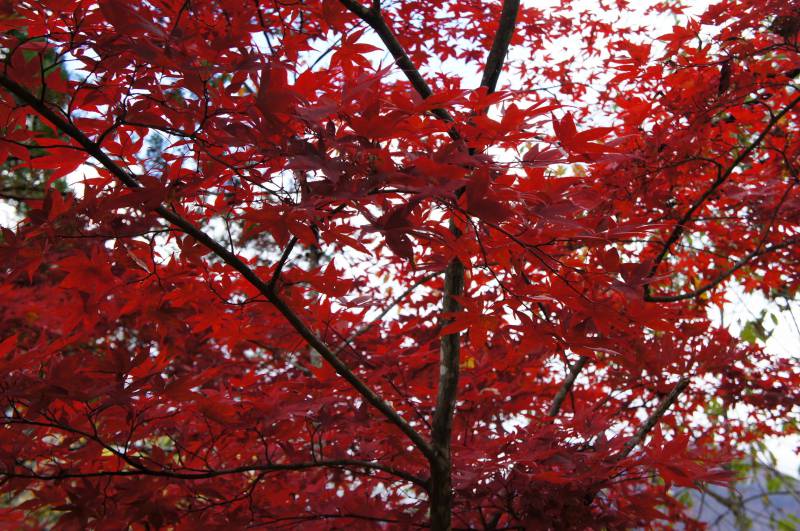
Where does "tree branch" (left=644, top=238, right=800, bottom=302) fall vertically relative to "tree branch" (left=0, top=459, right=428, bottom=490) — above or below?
above

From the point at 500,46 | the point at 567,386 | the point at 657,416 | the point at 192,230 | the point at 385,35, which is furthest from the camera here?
the point at 567,386

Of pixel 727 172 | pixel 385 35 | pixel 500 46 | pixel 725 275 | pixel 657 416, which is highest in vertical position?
pixel 500 46

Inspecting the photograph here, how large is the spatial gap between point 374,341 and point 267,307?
3.11 feet

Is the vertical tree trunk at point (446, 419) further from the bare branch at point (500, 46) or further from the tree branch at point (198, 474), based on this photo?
the bare branch at point (500, 46)

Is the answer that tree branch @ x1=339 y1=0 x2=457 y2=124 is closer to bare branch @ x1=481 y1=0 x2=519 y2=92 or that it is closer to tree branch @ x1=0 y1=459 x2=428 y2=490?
bare branch @ x1=481 y1=0 x2=519 y2=92

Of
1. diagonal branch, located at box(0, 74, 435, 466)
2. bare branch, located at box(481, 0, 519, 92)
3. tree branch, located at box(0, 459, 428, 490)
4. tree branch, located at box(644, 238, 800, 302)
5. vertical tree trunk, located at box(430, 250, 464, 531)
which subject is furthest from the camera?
tree branch, located at box(644, 238, 800, 302)

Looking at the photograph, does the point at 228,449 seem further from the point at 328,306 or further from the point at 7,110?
the point at 7,110

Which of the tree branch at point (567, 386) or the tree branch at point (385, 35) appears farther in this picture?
the tree branch at point (567, 386)

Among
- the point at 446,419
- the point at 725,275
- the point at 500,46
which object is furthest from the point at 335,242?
the point at 725,275

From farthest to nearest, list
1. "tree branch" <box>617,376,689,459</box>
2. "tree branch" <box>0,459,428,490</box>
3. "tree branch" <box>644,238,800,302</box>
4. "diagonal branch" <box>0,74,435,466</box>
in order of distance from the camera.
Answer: "tree branch" <box>644,238,800,302</box>
"tree branch" <box>617,376,689,459</box>
"tree branch" <box>0,459,428,490</box>
"diagonal branch" <box>0,74,435,466</box>

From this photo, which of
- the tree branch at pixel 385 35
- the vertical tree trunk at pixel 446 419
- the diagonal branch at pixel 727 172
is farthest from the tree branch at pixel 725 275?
the tree branch at pixel 385 35

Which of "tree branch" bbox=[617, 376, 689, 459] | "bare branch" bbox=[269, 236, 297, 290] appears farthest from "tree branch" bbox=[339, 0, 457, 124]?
"tree branch" bbox=[617, 376, 689, 459]

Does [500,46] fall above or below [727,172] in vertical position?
above

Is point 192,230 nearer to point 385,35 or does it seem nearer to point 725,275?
point 385,35
